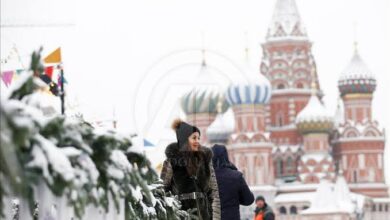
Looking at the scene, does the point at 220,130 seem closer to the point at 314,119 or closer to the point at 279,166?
the point at 279,166

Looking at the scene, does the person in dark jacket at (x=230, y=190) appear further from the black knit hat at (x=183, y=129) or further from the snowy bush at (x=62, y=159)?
the snowy bush at (x=62, y=159)

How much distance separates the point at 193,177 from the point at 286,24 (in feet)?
185

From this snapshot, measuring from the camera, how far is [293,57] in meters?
60.9

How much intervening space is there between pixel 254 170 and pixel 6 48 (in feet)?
133

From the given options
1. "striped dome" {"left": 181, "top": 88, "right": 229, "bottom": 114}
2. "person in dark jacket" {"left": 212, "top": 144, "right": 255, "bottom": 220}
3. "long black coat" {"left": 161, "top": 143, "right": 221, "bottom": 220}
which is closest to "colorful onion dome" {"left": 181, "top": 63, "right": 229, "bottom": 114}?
"striped dome" {"left": 181, "top": 88, "right": 229, "bottom": 114}

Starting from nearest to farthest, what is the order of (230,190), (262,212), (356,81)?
1. (230,190)
2. (262,212)
3. (356,81)

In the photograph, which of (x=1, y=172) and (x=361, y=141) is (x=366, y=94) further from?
(x=1, y=172)

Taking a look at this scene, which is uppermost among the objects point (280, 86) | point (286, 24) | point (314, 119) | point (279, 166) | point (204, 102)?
point (286, 24)

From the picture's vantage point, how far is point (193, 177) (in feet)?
19.5

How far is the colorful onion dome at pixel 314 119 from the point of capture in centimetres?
5934

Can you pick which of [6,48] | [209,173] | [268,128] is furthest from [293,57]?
[209,173]

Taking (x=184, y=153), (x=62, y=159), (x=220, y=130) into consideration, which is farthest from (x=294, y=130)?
(x=62, y=159)

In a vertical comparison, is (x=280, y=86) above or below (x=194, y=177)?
above

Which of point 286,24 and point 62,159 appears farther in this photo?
point 286,24
